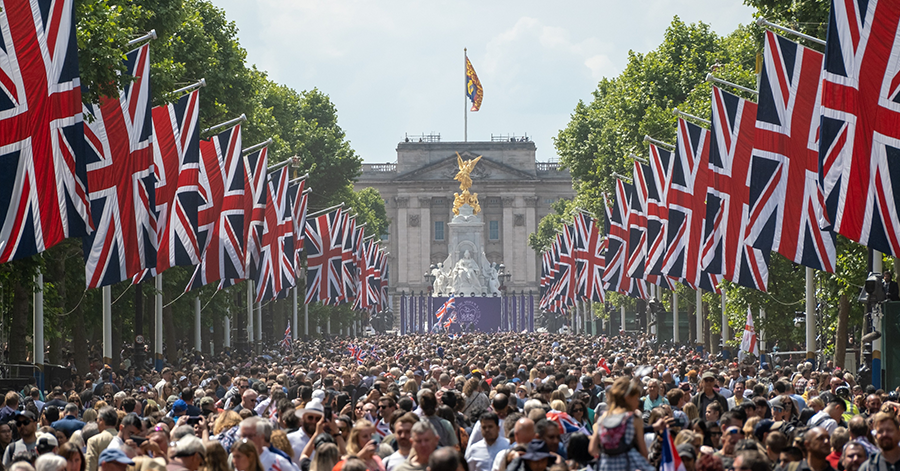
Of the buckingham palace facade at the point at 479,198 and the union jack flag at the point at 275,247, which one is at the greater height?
the buckingham palace facade at the point at 479,198

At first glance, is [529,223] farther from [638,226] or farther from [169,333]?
[638,226]

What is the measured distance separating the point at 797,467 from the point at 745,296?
90.6ft

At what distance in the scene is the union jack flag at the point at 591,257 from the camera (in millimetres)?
51375

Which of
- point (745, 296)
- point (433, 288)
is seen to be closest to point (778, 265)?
point (745, 296)

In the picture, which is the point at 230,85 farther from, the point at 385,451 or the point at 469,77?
the point at 469,77

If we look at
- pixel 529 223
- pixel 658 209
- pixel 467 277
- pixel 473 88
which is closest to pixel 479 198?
pixel 529 223

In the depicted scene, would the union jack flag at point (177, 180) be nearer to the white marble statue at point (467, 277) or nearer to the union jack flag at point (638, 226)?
the union jack flag at point (638, 226)

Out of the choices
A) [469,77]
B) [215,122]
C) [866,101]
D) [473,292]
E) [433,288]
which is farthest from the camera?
[469,77]

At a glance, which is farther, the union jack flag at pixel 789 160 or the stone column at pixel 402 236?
the stone column at pixel 402 236

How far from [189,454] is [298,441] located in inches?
100

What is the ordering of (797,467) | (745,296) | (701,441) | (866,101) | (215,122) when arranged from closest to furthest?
(797,467) < (701,441) < (866,101) < (745,296) < (215,122)

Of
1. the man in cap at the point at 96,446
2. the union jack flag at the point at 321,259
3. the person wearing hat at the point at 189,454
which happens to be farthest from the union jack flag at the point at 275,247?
the person wearing hat at the point at 189,454

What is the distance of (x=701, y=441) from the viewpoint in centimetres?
1120

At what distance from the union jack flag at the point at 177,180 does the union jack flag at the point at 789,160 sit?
33.3ft
